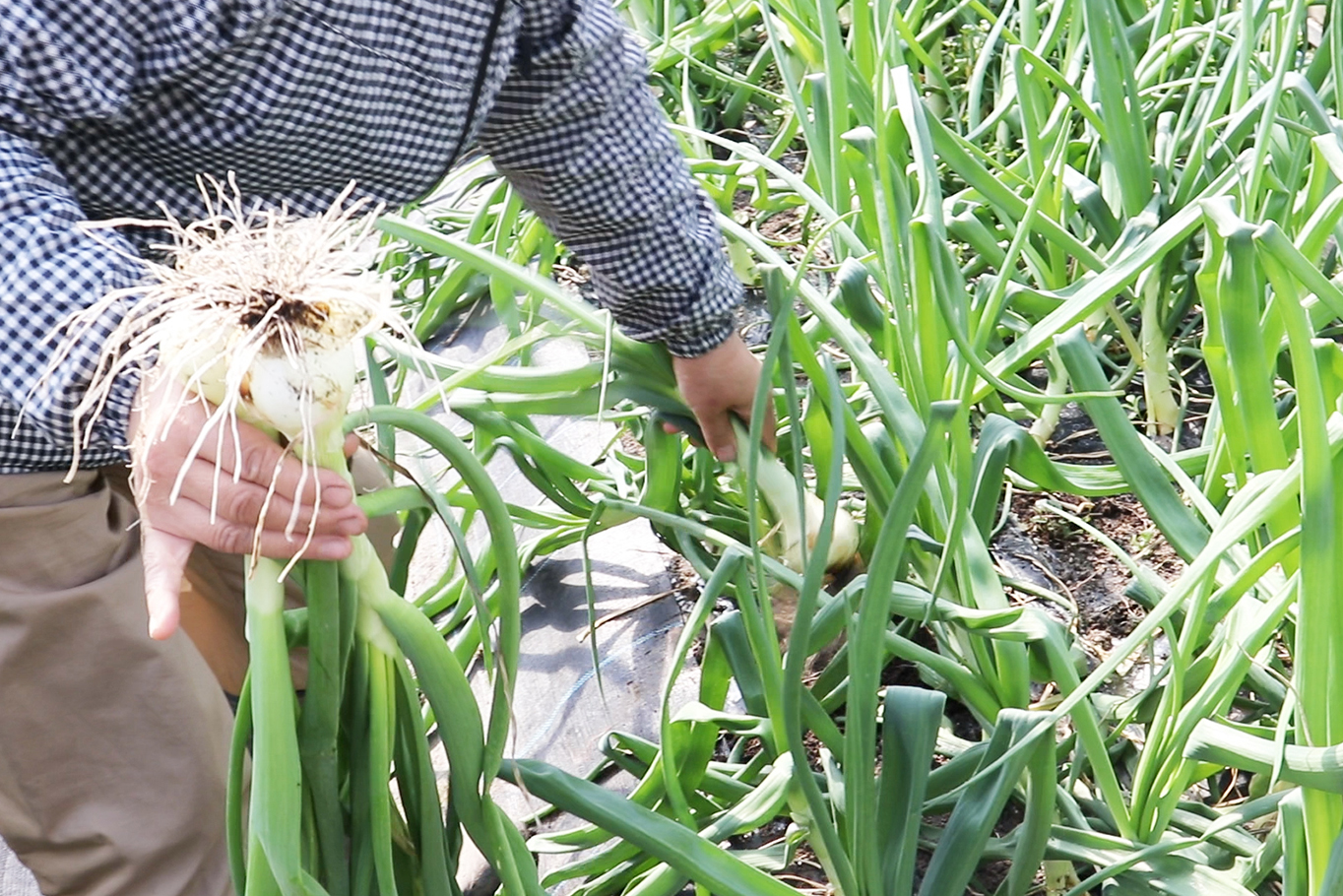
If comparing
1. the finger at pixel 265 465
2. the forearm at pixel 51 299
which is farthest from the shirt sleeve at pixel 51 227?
the finger at pixel 265 465

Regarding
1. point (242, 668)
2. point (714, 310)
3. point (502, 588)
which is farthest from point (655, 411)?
point (242, 668)

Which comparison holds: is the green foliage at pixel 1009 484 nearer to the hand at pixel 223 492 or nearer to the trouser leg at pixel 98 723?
the hand at pixel 223 492

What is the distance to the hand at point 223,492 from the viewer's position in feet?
2.10

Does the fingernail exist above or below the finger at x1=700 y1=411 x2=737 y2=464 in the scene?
above

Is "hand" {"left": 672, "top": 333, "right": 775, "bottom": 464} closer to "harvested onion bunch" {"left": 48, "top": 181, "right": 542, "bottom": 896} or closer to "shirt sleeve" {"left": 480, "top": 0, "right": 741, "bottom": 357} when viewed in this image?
"shirt sleeve" {"left": 480, "top": 0, "right": 741, "bottom": 357}

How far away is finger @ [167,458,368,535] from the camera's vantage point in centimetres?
65

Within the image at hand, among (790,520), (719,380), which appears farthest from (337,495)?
(790,520)

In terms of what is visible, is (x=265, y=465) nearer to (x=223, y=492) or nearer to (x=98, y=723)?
(x=223, y=492)

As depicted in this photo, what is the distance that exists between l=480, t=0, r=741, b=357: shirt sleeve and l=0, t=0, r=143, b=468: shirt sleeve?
0.98 ft

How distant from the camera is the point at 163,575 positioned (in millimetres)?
678

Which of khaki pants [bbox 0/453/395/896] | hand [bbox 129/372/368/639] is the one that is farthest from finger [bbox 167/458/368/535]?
khaki pants [bbox 0/453/395/896]

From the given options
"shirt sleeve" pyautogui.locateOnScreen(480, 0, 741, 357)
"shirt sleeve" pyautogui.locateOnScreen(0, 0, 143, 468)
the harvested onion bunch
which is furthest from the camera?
"shirt sleeve" pyautogui.locateOnScreen(480, 0, 741, 357)

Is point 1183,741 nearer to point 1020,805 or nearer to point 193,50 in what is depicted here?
point 1020,805

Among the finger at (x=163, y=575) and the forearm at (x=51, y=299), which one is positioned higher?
the forearm at (x=51, y=299)
